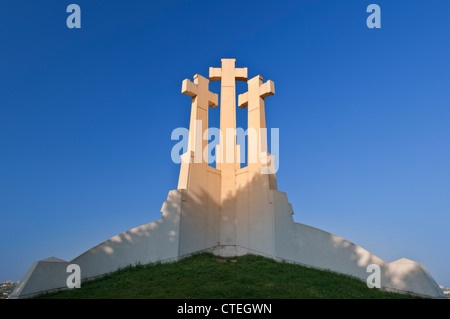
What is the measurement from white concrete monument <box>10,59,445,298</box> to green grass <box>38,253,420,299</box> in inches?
25.0

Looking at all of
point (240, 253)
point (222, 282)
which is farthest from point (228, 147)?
point (222, 282)

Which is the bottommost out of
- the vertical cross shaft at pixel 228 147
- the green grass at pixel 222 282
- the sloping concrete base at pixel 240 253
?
the green grass at pixel 222 282

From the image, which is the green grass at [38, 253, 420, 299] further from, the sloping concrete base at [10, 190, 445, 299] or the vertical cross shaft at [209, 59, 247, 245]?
the vertical cross shaft at [209, 59, 247, 245]

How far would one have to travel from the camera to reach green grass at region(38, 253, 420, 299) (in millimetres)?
10242

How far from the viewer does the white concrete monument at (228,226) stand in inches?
500

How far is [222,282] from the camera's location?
11.4 metres

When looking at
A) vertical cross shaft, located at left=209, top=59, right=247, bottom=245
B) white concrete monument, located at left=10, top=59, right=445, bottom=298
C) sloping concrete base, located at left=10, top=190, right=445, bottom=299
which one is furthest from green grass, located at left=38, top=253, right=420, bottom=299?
vertical cross shaft, located at left=209, top=59, right=247, bottom=245

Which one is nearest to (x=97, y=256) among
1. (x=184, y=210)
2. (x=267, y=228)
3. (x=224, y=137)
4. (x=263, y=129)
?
(x=184, y=210)

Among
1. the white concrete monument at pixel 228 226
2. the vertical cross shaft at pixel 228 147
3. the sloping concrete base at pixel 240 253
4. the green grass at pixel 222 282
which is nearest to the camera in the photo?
the green grass at pixel 222 282

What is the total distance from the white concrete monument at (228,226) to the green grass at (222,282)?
63cm

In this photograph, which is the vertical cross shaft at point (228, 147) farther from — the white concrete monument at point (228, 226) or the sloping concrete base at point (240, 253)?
the sloping concrete base at point (240, 253)

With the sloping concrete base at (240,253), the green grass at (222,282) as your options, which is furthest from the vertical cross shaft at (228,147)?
the green grass at (222,282)

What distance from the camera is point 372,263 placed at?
43.9 feet

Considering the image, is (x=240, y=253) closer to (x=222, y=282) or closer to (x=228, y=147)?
(x=222, y=282)
